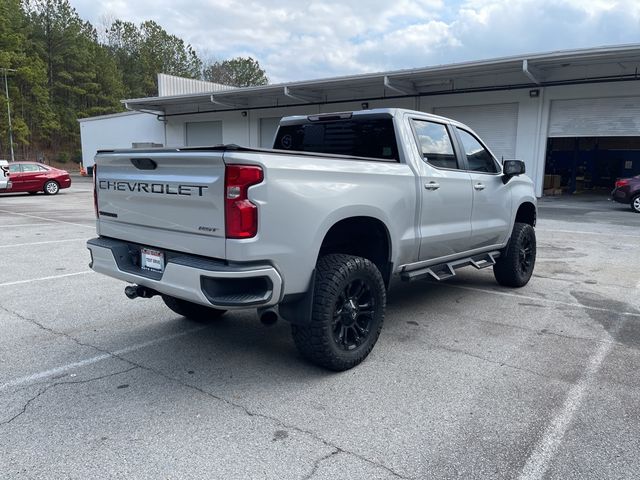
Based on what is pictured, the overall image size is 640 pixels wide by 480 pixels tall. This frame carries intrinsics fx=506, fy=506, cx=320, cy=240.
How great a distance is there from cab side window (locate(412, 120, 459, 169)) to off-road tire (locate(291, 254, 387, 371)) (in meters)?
1.49

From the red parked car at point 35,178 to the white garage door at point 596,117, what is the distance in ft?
67.9

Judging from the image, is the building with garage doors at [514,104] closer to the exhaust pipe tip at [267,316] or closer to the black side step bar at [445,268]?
the black side step bar at [445,268]

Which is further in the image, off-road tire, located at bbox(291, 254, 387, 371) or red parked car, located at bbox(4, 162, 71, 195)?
red parked car, located at bbox(4, 162, 71, 195)

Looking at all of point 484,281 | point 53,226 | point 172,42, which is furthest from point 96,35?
point 484,281

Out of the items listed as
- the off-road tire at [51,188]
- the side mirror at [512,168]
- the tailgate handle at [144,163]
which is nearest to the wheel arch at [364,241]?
the tailgate handle at [144,163]

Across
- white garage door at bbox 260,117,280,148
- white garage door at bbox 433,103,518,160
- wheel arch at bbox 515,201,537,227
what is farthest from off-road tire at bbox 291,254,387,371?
white garage door at bbox 260,117,280,148

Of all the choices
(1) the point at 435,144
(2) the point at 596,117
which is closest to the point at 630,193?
(2) the point at 596,117

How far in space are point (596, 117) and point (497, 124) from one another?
355 cm

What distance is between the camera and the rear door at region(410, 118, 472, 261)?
4637mm

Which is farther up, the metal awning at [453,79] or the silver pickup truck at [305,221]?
the metal awning at [453,79]

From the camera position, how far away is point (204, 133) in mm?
31062

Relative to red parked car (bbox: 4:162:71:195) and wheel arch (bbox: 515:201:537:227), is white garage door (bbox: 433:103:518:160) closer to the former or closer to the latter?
wheel arch (bbox: 515:201:537:227)

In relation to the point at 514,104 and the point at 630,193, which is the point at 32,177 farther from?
the point at 630,193

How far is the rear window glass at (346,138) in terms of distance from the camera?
15.3 feet
